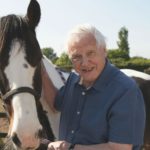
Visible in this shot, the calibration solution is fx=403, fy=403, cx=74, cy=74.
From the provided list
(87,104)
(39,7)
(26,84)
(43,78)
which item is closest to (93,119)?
(87,104)

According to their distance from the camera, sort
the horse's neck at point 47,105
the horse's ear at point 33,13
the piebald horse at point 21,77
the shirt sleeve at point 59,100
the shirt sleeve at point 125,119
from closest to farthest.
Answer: the shirt sleeve at point 125,119, the piebald horse at point 21,77, the shirt sleeve at point 59,100, the horse's ear at point 33,13, the horse's neck at point 47,105

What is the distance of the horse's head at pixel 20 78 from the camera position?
8.88 ft

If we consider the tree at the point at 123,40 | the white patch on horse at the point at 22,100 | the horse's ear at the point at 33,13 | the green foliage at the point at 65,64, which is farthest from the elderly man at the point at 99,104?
the tree at the point at 123,40

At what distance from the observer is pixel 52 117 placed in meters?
3.66

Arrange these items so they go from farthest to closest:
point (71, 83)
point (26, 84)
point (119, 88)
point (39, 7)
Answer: point (39, 7) → point (71, 83) → point (26, 84) → point (119, 88)

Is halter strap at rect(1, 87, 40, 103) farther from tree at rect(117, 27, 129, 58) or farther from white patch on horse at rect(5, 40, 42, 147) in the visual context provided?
tree at rect(117, 27, 129, 58)

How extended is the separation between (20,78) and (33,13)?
30.1 inches

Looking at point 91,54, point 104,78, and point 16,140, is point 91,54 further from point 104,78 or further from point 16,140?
point 16,140

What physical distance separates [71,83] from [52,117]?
636 mm

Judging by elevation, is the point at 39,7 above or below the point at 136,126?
above

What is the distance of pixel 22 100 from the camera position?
2836 mm

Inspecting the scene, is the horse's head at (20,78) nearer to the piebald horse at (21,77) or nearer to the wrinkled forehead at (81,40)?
the piebald horse at (21,77)

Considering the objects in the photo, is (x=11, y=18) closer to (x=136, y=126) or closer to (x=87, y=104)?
(x=87, y=104)

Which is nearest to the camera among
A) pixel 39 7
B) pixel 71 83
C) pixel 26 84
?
pixel 26 84
